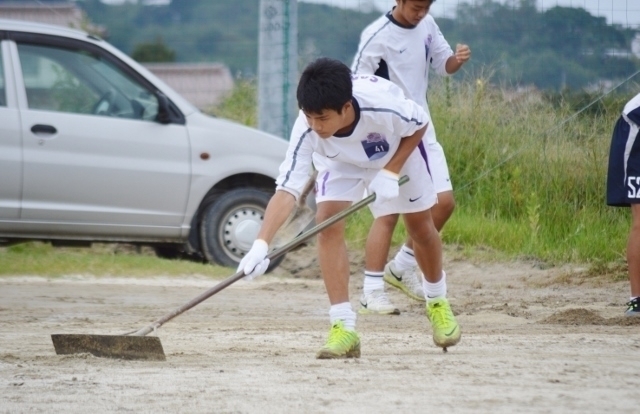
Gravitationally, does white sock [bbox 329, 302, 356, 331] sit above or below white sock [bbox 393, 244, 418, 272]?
above

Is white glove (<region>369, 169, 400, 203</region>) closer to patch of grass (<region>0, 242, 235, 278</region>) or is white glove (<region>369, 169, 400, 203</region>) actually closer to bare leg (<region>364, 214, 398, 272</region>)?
bare leg (<region>364, 214, 398, 272</region>)

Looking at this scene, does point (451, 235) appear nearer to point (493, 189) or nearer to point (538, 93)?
point (493, 189)

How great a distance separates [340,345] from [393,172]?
2.81 ft

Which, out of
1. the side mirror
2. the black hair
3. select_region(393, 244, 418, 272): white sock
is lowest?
select_region(393, 244, 418, 272): white sock

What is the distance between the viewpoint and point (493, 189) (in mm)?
10766

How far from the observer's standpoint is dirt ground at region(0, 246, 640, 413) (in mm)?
4660

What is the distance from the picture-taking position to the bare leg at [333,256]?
5.81 metres

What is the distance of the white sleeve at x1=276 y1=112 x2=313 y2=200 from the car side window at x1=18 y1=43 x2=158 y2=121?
163 inches

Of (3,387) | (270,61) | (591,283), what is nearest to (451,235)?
(591,283)

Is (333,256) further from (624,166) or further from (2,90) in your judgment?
(2,90)

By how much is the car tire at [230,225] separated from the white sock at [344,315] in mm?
4040

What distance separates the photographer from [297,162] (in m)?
5.67

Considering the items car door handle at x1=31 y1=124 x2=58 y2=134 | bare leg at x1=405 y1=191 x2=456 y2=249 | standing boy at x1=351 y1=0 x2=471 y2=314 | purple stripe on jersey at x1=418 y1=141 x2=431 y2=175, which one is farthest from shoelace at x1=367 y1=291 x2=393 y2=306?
car door handle at x1=31 y1=124 x2=58 y2=134

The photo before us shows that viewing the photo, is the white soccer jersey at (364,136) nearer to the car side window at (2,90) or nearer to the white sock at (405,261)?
the white sock at (405,261)
